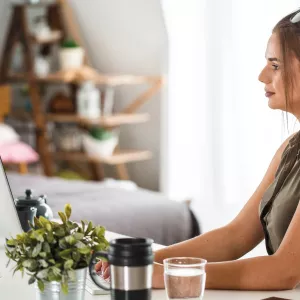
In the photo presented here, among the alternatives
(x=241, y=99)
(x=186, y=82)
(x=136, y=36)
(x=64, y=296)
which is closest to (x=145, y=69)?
(x=136, y=36)

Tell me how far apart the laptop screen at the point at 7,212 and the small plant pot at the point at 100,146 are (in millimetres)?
3650

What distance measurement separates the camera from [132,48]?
17.8 feet

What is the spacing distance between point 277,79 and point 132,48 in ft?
12.4

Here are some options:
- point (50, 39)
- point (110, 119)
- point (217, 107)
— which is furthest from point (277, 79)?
point (50, 39)

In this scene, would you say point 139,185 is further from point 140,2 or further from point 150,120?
point 140,2

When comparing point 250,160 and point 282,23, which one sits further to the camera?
point 250,160

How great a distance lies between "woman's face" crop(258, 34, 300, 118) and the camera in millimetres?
1712

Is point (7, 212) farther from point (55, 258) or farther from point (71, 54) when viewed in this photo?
point (71, 54)

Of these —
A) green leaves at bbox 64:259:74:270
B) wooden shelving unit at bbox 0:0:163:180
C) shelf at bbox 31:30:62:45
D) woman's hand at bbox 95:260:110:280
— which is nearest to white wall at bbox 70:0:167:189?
wooden shelving unit at bbox 0:0:163:180

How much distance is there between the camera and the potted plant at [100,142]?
17.7ft

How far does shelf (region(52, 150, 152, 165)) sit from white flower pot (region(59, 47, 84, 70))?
65 centimetres

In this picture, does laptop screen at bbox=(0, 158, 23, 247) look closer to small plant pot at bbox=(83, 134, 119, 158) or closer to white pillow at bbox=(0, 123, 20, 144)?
white pillow at bbox=(0, 123, 20, 144)

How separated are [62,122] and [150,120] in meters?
0.82

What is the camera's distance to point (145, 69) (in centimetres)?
545
